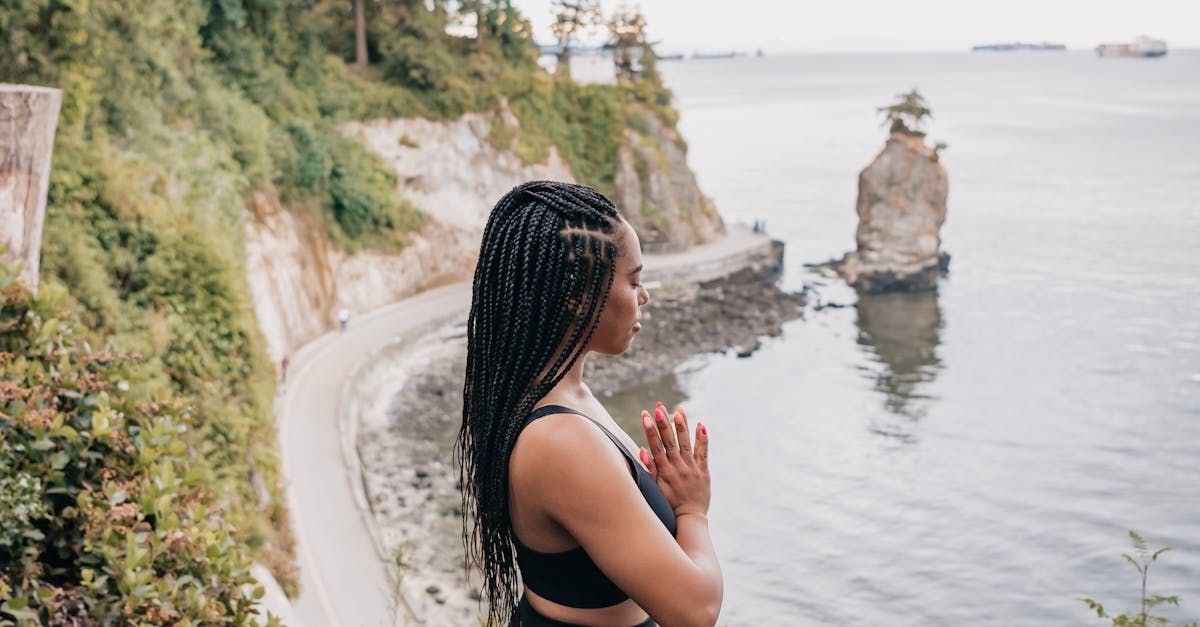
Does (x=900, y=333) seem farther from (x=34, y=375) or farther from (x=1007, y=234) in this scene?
(x=34, y=375)

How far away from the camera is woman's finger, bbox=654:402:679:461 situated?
8.16ft

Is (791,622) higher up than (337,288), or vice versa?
(337,288)

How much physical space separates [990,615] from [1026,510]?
7.06m

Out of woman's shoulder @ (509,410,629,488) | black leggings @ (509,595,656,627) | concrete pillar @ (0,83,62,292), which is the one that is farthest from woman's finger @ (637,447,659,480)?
concrete pillar @ (0,83,62,292)

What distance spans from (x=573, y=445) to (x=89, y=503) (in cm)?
414

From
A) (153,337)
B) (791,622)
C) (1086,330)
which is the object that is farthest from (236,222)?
(1086,330)

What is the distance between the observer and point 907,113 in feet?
183

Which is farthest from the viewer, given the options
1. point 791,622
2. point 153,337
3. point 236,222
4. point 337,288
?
point 337,288

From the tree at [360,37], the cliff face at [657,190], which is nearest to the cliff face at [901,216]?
the cliff face at [657,190]

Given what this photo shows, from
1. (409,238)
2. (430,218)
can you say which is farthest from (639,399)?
(430,218)

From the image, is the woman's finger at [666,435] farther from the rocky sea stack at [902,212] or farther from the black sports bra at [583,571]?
the rocky sea stack at [902,212]

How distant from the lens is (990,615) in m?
25.0

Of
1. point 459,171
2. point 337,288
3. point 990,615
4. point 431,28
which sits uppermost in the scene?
point 431,28

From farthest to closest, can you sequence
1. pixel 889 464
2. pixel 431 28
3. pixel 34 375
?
pixel 431 28
pixel 889 464
pixel 34 375
